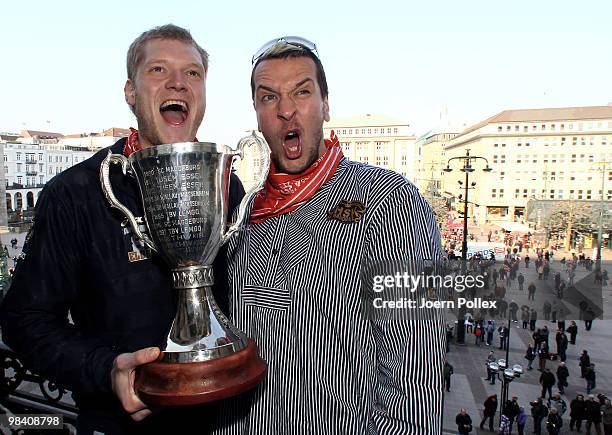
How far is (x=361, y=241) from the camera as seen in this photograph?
202cm

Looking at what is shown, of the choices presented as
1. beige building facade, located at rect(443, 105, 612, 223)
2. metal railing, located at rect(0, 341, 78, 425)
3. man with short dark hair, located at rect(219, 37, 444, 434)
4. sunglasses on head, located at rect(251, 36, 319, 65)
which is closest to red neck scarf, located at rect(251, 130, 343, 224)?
man with short dark hair, located at rect(219, 37, 444, 434)

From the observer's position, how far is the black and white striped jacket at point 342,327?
184 centimetres

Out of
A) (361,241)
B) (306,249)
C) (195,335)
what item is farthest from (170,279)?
(361,241)

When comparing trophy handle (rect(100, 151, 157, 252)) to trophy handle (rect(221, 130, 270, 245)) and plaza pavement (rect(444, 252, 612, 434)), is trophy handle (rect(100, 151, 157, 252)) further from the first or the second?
plaza pavement (rect(444, 252, 612, 434))

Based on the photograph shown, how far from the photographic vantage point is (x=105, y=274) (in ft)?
7.22

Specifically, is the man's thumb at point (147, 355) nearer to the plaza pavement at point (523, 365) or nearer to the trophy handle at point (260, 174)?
the trophy handle at point (260, 174)

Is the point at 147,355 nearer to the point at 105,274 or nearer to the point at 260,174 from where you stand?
the point at 105,274

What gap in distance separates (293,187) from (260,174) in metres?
0.21

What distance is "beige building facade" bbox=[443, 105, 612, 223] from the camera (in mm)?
58625

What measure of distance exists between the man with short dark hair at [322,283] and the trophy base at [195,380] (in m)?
0.31

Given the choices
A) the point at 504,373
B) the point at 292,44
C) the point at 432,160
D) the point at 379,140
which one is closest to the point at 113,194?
the point at 292,44

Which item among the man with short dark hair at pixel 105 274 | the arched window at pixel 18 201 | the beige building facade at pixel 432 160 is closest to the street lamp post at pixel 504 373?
the man with short dark hair at pixel 105 274

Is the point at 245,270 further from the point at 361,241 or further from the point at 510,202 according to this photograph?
the point at 510,202

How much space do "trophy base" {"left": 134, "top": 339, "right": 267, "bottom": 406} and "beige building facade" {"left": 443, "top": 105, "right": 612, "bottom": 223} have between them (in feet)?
210
